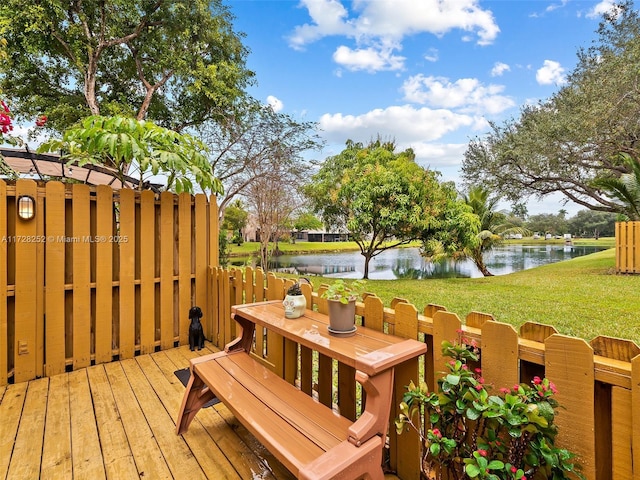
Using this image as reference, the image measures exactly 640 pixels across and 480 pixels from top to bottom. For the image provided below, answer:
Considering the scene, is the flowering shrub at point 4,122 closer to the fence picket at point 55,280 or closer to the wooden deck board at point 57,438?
the fence picket at point 55,280

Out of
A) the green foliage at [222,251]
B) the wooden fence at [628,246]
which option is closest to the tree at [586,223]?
the wooden fence at [628,246]

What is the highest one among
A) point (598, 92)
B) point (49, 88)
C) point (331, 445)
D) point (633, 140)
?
point (49, 88)

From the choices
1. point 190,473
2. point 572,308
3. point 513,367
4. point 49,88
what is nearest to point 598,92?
point 572,308

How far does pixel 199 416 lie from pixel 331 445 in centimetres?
134

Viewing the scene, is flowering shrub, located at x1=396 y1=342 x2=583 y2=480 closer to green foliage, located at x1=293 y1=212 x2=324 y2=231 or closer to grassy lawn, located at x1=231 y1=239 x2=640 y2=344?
grassy lawn, located at x1=231 y1=239 x2=640 y2=344


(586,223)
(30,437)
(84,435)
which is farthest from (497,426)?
(586,223)

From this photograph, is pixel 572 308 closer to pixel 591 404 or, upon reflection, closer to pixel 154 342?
pixel 591 404

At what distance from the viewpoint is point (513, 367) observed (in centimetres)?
115

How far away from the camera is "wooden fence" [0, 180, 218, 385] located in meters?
2.57

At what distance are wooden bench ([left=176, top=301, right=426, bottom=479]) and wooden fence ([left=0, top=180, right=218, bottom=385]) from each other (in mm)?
1540

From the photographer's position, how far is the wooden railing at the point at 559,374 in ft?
3.06

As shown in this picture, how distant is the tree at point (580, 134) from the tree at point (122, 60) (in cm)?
919

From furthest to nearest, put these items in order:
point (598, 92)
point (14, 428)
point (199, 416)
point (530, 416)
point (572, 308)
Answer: point (598, 92) < point (572, 308) < point (199, 416) < point (14, 428) < point (530, 416)

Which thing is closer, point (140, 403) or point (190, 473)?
point (190, 473)
